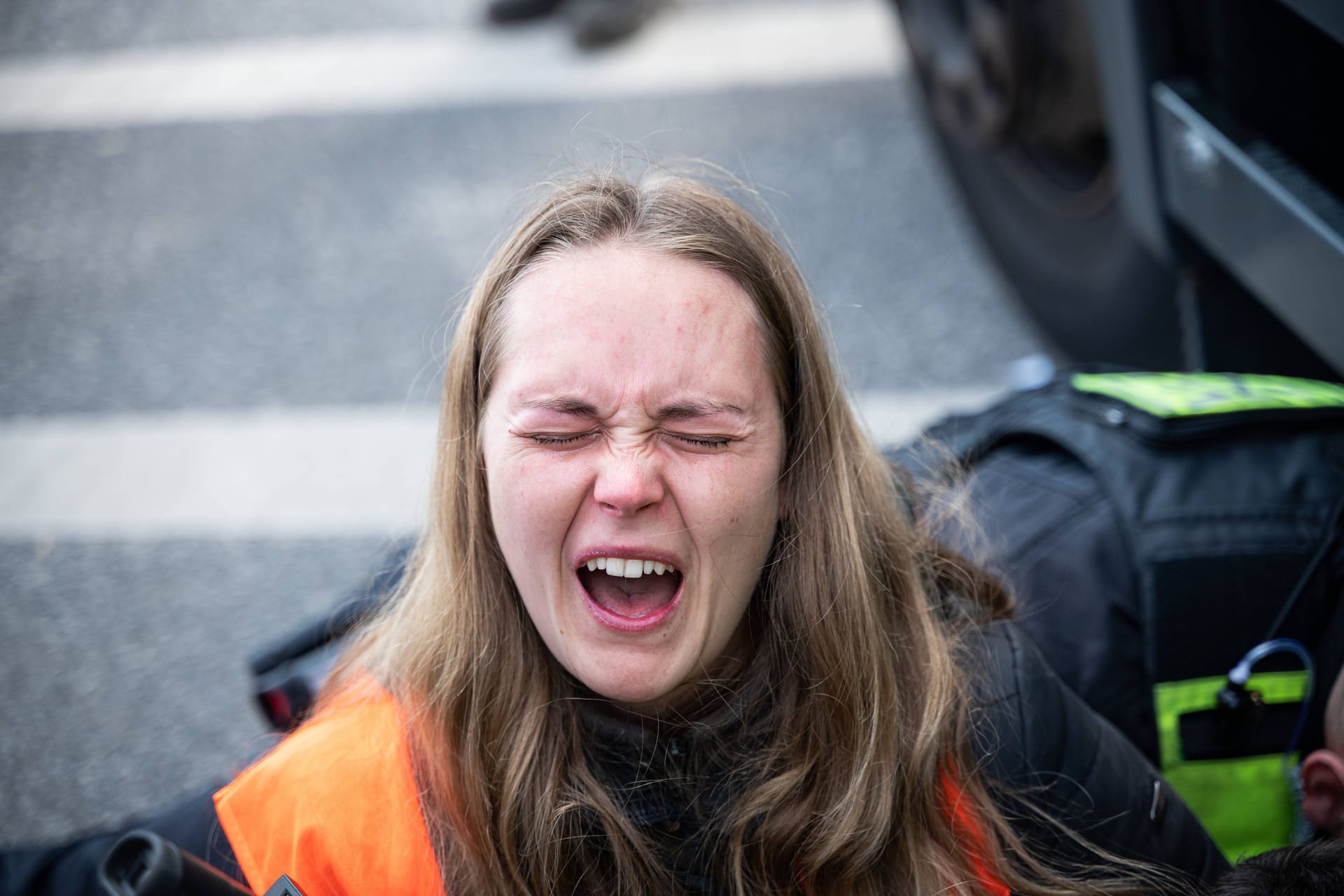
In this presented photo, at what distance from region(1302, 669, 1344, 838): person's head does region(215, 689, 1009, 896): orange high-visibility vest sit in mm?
572

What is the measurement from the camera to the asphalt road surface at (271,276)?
3.23m

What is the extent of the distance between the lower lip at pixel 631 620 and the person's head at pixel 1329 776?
1.06m

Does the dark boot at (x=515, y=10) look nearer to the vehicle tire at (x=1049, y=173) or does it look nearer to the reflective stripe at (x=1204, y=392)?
the vehicle tire at (x=1049, y=173)

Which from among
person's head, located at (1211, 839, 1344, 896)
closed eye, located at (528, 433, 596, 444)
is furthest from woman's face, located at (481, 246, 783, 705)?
person's head, located at (1211, 839, 1344, 896)

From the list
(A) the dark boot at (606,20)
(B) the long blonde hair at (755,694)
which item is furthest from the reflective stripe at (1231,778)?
(A) the dark boot at (606,20)

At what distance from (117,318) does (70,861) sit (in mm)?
2637

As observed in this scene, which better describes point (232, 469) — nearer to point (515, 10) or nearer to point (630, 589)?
point (630, 589)

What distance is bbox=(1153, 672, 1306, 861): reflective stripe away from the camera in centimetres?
193

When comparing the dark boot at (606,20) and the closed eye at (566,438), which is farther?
the dark boot at (606,20)

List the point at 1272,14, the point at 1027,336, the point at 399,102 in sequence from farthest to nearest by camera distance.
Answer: the point at 399,102, the point at 1027,336, the point at 1272,14

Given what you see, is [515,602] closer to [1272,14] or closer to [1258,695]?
[1258,695]

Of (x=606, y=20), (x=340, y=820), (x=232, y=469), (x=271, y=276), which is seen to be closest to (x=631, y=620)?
(x=340, y=820)

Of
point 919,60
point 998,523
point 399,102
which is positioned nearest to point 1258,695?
point 998,523

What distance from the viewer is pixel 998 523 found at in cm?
213
